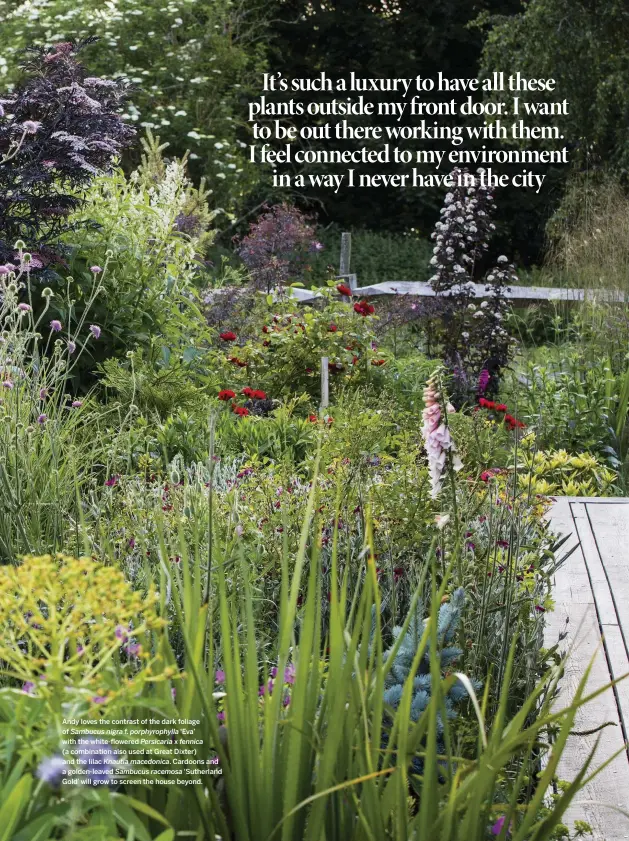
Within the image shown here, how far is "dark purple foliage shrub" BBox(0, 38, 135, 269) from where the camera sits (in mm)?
4633


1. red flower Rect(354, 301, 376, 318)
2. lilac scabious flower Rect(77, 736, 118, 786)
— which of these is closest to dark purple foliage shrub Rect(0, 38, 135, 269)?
red flower Rect(354, 301, 376, 318)

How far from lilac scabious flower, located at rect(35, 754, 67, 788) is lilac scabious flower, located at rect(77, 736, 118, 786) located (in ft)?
→ 0.09

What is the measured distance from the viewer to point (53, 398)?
3.37m

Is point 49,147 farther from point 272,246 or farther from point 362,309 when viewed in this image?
point 272,246

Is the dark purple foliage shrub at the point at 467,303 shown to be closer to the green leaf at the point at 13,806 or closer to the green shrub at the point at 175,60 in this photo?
the green leaf at the point at 13,806

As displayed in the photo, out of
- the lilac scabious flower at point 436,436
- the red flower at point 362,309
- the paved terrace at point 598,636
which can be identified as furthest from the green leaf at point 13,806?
the red flower at point 362,309

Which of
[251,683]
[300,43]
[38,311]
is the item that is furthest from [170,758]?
[300,43]

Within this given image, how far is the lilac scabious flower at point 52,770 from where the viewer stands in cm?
89

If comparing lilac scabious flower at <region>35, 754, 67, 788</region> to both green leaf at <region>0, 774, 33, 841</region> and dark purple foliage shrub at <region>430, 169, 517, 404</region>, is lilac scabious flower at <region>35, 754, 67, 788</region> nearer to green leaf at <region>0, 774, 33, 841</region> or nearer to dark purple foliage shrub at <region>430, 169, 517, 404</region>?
green leaf at <region>0, 774, 33, 841</region>

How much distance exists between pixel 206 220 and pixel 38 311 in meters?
2.43

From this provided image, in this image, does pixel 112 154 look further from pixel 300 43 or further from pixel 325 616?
pixel 300 43

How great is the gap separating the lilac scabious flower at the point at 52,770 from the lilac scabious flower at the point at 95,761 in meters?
0.03

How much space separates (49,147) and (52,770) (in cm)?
426

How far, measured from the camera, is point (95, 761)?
96 cm
